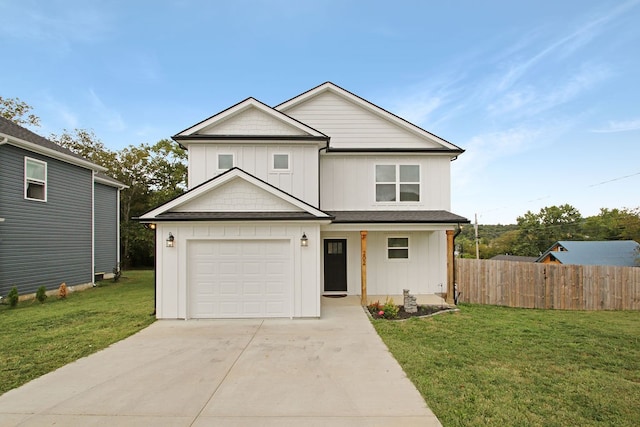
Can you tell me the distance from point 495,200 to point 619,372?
44604mm

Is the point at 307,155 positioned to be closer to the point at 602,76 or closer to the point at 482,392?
the point at 482,392

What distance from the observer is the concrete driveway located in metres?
3.75

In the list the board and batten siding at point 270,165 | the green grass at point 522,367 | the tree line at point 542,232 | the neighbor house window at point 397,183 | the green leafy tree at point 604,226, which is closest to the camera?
the green grass at point 522,367

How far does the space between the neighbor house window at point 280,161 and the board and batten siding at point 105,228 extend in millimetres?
11826

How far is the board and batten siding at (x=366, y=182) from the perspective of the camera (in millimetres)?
11680

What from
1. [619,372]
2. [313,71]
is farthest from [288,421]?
[313,71]

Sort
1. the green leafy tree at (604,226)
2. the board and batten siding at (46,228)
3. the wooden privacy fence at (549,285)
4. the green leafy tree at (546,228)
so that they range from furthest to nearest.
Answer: the green leafy tree at (546,228), the green leafy tree at (604,226), the board and batten siding at (46,228), the wooden privacy fence at (549,285)

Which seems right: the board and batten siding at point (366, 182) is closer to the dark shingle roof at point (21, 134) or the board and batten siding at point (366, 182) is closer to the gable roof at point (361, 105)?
the gable roof at point (361, 105)

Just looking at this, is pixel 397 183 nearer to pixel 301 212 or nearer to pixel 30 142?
pixel 301 212

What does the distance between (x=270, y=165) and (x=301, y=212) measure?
2.64m

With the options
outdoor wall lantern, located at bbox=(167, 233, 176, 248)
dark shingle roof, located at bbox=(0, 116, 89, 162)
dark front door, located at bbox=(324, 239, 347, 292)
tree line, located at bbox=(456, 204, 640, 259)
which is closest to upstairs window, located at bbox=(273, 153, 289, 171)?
dark front door, located at bbox=(324, 239, 347, 292)

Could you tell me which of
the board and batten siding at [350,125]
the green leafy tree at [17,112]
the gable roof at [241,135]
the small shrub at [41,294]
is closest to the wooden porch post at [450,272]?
the board and batten siding at [350,125]

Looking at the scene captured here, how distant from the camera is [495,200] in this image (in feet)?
147

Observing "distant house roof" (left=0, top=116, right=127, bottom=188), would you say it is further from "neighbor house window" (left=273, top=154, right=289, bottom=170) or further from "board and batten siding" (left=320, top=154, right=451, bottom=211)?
"board and batten siding" (left=320, top=154, right=451, bottom=211)
